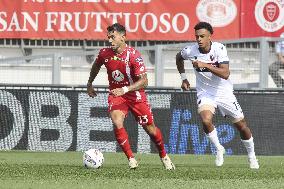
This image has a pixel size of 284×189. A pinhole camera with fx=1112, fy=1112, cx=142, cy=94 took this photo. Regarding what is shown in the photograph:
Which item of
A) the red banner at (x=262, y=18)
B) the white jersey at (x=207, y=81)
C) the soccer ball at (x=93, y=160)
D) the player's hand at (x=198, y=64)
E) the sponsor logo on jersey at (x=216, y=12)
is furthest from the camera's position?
the sponsor logo on jersey at (x=216, y=12)

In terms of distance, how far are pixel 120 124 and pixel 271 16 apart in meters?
12.9

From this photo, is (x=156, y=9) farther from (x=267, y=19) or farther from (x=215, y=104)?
(x=215, y=104)

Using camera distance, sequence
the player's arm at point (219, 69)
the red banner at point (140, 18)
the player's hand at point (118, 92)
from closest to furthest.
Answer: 1. the player's hand at point (118, 92)
2. the player's arm at point (219, 69)
3. the red banner at point (140, 18)

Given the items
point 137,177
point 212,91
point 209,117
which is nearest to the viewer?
point 137,177

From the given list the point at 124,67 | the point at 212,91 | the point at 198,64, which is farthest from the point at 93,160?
the point at 212,91

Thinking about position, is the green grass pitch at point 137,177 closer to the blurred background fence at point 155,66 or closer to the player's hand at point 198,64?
the player's hand at point 198,64

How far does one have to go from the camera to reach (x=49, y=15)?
2870 cm

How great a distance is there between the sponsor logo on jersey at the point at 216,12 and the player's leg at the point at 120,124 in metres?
12.7

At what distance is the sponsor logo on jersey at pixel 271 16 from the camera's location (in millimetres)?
27547

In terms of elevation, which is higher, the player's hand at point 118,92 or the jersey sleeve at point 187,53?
the jersey sleeve at point 187,53

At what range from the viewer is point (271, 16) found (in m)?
27.5

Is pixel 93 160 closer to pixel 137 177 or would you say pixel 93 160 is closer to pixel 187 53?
pixel 137 177

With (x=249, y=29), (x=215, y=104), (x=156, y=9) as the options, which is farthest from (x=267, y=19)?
(x=215, y=104)

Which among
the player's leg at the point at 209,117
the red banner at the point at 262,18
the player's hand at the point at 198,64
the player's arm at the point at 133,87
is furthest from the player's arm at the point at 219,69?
the red banner at the point at 262,18
